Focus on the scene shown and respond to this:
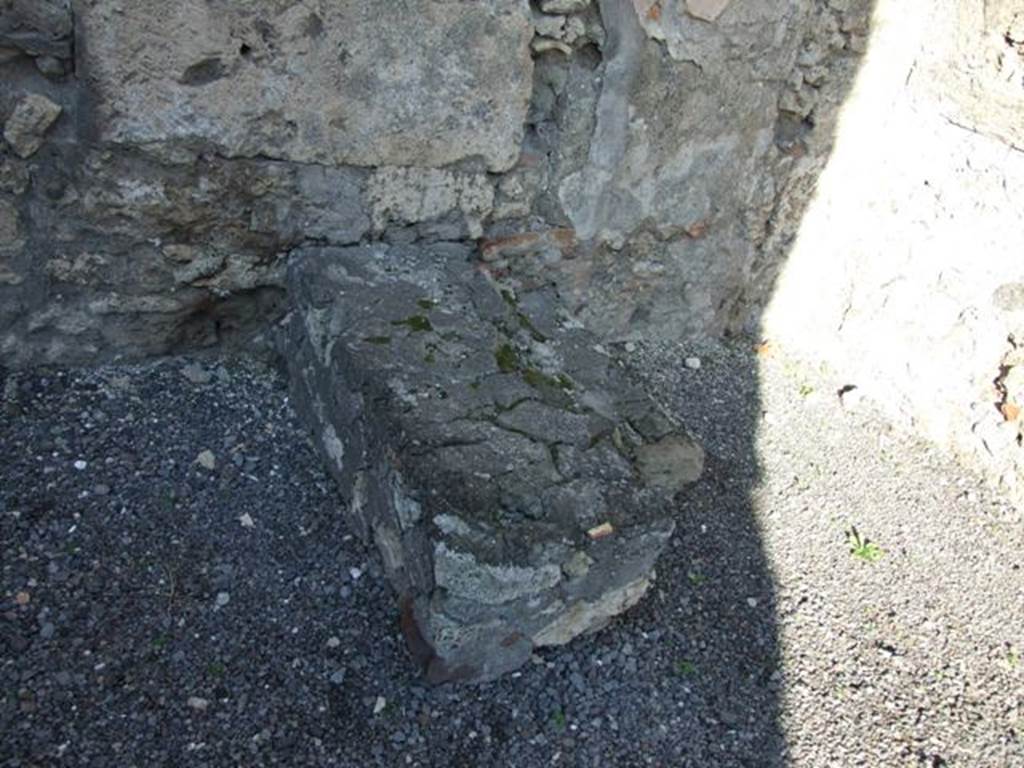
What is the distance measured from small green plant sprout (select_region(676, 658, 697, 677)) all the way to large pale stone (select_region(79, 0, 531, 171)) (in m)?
1.54

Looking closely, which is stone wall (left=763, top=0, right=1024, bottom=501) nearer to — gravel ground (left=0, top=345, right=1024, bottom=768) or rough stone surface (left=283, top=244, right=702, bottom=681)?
gravel ground (left=0, top=345, right=1024, bottom=768)

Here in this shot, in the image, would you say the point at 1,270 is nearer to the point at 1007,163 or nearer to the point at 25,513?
the point at 25,513

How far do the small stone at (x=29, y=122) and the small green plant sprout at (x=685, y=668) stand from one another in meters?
2.05

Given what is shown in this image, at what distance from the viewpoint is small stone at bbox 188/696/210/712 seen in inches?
75.4

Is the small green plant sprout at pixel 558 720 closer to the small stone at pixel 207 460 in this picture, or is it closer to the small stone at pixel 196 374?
the small stone at pixel 207 460

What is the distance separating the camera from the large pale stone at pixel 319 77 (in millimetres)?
2123

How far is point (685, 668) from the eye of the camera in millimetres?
2268

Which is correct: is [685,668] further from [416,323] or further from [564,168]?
[564,168]

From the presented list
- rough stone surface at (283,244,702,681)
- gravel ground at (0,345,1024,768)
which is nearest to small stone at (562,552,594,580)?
rough stone surface at (283,244,702,681)

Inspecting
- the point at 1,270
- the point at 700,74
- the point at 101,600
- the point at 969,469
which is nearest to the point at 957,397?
the point at 969,469

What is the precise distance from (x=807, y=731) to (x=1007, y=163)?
6.62 ft

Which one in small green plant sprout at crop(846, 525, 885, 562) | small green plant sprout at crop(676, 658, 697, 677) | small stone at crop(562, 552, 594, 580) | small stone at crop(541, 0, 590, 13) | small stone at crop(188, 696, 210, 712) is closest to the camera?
small stone at crop(188, 696, 210, 712)

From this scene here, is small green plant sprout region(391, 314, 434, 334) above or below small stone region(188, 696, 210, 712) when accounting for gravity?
above

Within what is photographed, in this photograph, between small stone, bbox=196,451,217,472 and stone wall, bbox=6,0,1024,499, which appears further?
small stone, bbox=196,451,217,472
